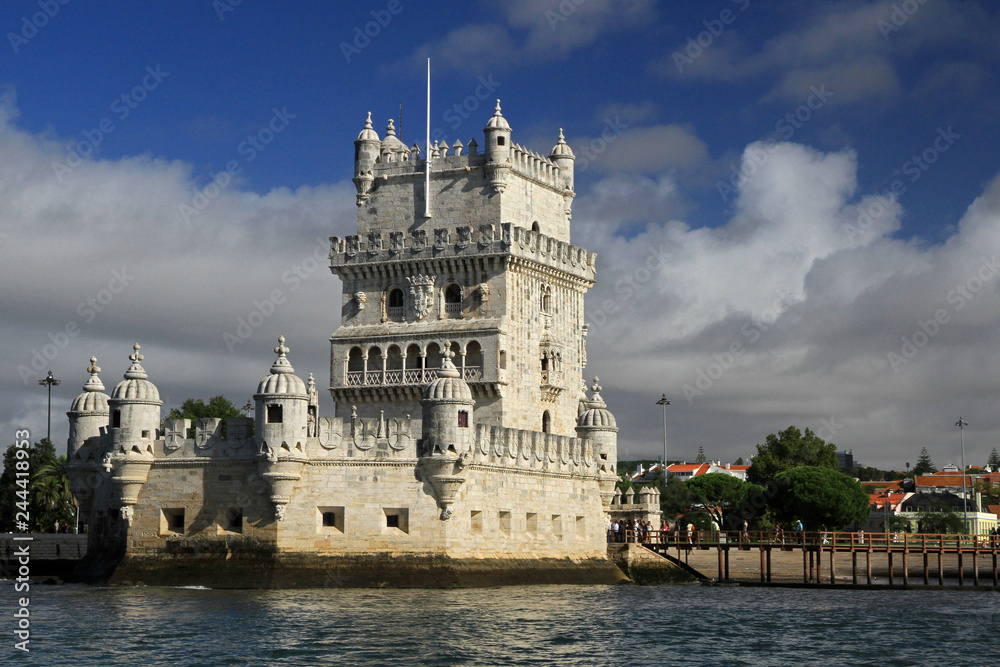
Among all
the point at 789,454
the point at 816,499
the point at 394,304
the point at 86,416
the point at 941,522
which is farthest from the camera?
the point at 941,522

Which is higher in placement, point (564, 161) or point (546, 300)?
point (564, 161)

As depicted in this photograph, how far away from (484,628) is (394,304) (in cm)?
2911

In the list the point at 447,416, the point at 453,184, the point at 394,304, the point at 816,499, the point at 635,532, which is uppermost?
the point at 453,184

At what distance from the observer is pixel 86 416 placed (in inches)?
2581

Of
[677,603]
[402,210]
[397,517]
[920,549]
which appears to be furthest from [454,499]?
[920,549]

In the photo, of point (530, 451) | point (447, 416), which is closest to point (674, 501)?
point (530, 451)

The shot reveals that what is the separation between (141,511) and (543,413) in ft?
69.6

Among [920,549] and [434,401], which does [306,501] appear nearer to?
[434,401]

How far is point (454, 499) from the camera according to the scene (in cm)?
6056

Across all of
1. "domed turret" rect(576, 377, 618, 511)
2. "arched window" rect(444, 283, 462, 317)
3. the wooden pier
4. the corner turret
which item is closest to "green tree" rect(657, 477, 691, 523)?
the wooden pier

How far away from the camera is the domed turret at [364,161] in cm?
7525

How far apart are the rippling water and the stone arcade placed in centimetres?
209

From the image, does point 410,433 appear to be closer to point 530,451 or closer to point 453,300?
point 530,451

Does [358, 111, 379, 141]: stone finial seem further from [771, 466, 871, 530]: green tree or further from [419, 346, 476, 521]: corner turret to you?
[771, 466, 871, 530]: green tree
